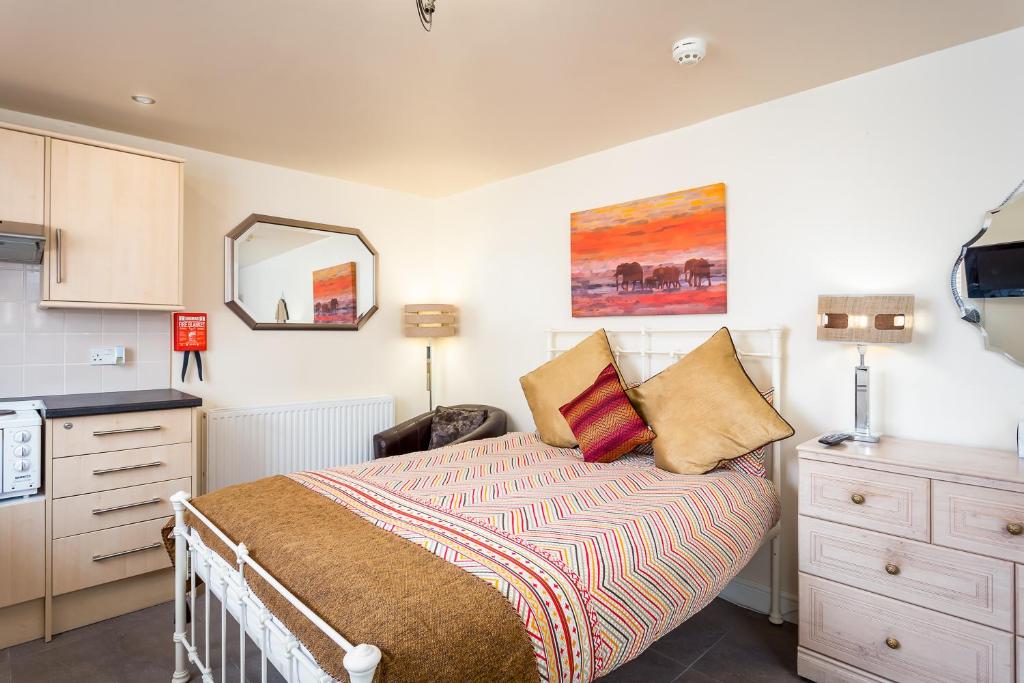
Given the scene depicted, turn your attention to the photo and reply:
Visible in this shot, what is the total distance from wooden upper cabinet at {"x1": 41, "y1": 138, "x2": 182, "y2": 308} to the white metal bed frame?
1.51 metres

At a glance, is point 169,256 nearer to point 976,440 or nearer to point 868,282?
point 868,282

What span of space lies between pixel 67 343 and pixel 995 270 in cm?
450

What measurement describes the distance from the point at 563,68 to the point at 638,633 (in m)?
2.25

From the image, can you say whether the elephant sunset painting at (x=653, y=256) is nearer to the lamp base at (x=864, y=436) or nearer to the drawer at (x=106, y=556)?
the lamp base at (x=864, y=436)

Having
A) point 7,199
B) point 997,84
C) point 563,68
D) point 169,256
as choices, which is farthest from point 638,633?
point 7,199

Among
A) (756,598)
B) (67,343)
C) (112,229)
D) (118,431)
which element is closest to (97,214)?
(112,229)

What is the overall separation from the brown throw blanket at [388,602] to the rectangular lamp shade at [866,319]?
6.29 ft

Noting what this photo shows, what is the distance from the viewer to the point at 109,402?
2785 millimetres

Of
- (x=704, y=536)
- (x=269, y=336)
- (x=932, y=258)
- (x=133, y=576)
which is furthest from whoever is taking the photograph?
(x=269, y=336)

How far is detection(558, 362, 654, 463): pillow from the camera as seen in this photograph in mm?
2715

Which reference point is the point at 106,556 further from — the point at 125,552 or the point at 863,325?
the point at 863,325

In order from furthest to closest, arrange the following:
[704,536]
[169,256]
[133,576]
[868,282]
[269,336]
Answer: [269,336], [169,256], [133,576], [868,282], [704,536]

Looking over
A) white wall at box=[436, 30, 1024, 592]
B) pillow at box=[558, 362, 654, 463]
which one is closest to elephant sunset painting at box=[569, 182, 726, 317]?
white wall at box=[436, 30, 1024, 592]

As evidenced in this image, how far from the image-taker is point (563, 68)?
8.14ft
